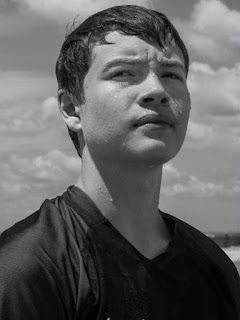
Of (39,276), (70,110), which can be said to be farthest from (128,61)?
(39,276)

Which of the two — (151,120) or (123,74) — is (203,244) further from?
(123,74)

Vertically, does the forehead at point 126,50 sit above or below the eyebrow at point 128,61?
above

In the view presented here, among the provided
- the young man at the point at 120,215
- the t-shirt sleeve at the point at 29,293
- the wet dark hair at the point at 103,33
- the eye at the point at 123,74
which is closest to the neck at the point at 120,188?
the young man at the point at 120,215

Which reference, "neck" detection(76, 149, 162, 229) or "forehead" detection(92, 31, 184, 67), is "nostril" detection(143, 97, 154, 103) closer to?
"forehead" detection(92, 31, 184, 67)

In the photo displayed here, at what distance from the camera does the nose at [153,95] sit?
303 centimetres

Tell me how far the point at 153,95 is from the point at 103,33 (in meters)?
0.50

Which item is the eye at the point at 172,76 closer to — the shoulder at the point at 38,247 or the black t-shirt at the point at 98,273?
the black t-shirt at the point at 98,273

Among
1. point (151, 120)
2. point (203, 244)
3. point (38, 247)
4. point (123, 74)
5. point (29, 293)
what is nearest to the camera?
point (29, 293)

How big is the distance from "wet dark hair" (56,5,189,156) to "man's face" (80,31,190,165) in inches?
1.9

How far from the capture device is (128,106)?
9.96ft

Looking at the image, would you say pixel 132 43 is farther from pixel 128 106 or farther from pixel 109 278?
pixel 109 278

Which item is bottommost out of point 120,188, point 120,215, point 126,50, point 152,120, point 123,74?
point 120,215

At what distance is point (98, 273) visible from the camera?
9.09 feet

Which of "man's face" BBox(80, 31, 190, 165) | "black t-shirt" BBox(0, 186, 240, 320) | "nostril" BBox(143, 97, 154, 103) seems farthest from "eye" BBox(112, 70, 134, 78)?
"black t-shirt" BBox(0, 186, 240, 320)
